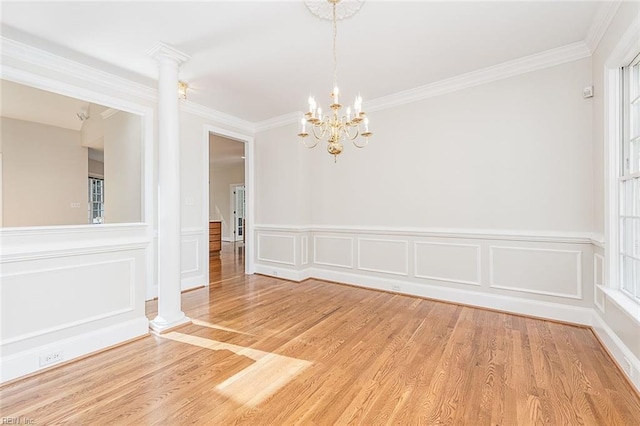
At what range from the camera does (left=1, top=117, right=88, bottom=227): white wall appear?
2.56m

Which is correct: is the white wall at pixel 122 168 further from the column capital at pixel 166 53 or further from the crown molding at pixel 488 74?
the crown molding at pixel 488 74

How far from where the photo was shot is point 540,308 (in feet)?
9.96

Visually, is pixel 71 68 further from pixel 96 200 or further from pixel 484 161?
pixel 484 161

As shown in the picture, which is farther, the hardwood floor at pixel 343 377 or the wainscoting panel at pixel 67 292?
the wainscoting panel at pixel 67 292

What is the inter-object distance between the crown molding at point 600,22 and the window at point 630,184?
0.42 meters

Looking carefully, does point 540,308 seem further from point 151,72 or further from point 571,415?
point 151,72

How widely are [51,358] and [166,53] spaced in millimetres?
2837

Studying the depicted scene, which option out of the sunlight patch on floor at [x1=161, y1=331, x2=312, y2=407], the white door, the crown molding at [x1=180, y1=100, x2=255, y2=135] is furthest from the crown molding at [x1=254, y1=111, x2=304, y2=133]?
the white door

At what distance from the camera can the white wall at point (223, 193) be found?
33.9ft

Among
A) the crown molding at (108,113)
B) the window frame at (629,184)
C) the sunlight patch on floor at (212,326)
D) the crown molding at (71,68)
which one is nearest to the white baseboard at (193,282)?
the sunlight patch on floor at (212,326)

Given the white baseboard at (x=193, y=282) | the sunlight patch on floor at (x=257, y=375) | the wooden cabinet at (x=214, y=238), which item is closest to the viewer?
the sunlight patch on floor at (x=257, y=375)

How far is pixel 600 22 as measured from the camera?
2373mm

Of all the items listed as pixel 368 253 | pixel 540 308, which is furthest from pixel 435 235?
pixel 540 308

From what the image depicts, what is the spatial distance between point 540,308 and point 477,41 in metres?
2.86
